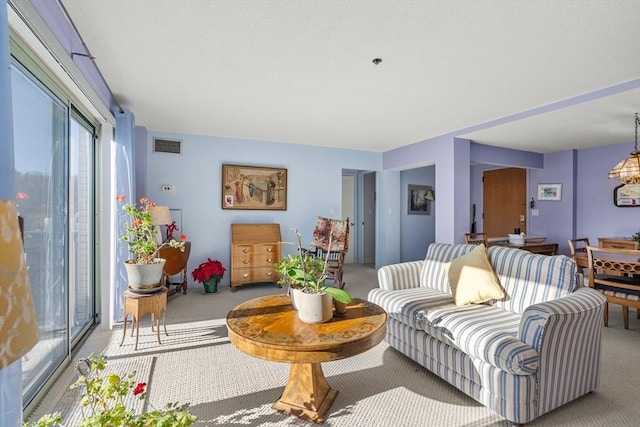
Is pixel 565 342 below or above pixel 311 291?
below

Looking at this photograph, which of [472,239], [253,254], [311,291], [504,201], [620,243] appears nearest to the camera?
[311,291]

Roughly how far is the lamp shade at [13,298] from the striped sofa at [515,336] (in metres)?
1.95

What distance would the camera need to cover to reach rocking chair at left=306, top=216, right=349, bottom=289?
15.6 feet

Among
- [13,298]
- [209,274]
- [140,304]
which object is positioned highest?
[13,298]

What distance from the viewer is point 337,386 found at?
7.14 ft

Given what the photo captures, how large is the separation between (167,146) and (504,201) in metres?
6.31

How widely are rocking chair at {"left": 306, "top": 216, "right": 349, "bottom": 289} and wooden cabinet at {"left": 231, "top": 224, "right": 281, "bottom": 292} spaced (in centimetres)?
61

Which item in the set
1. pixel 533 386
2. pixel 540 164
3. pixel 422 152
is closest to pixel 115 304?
pixel 533 386

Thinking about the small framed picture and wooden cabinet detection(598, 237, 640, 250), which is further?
the small framed picture

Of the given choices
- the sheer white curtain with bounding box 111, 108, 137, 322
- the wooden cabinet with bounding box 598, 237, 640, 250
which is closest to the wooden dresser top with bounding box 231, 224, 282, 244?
the sheer white curtain with bounding box 111, 108, 137, 322

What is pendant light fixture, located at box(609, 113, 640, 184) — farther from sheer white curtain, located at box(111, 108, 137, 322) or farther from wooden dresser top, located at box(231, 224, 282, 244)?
sheer white curtain, located at box(111, 108, 137, 322)

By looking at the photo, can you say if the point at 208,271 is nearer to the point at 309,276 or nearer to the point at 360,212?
the point at 309,276

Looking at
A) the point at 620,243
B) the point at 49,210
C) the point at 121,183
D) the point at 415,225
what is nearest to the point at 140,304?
the point at 49,210

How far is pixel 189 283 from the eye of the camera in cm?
496
